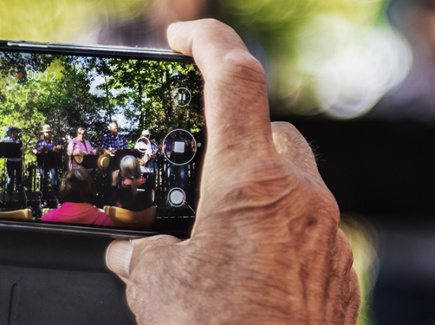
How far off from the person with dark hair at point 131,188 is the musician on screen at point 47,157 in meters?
0.12

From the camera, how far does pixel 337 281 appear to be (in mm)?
349

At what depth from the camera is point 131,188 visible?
1.77 feet

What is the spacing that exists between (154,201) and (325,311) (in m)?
0.34

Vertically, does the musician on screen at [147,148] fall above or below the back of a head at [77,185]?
above

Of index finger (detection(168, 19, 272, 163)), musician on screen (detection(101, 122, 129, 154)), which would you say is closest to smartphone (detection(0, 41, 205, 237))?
musician on screen (detection(101, 122, 129, 154))

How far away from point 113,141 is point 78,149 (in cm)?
7

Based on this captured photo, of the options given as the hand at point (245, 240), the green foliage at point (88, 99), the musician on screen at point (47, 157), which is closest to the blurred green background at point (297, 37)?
the green foliage at point (88, 99)

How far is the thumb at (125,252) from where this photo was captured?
0.46m

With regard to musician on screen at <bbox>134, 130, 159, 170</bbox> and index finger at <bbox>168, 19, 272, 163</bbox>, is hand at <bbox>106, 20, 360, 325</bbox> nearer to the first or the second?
index finger at <bbox>168, 19, 272, 163</bbox>

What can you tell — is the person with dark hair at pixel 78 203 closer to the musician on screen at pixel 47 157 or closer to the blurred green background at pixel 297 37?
the musician on screen at pixel 47 157

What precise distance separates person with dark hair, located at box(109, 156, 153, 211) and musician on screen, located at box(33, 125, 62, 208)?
0.38ft

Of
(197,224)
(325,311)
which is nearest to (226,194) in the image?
(197,224)

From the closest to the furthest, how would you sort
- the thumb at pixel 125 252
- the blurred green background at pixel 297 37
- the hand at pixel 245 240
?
the hand at pixel 245 240 → the thumb at pixel 125 252 → the blurred green background at pixel 297 37

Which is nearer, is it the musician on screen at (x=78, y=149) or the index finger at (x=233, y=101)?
the index finger at (x=233, y=101)
